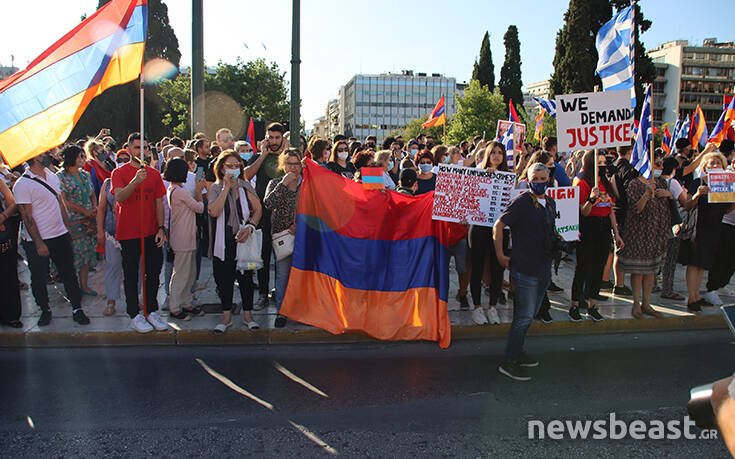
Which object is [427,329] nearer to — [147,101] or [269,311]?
[269,311]

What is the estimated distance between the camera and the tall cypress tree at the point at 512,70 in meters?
56.2

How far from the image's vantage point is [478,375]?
5.04 meters

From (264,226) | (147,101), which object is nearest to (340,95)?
(147,101)

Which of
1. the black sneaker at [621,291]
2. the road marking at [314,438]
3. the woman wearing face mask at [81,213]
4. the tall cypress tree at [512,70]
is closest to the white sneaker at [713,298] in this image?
the black sneaker at [621,291]

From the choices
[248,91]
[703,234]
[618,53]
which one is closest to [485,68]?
[248,91]

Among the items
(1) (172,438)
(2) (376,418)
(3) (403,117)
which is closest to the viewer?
(1) (172,438)

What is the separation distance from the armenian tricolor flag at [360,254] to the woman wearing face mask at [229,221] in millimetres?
546

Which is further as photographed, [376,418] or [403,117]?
[403,117]

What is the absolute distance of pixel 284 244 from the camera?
245 inches

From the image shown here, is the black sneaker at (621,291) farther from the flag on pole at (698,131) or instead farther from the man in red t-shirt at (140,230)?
the flag on pole at (698,131)

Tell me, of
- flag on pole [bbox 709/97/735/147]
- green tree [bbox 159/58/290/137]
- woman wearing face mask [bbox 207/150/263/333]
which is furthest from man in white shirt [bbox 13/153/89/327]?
green tree [bbox 159/58/290/137]

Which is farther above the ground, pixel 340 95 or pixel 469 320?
pixel 340 95

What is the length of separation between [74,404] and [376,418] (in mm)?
2535

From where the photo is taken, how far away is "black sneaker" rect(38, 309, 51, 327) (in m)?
6.08
